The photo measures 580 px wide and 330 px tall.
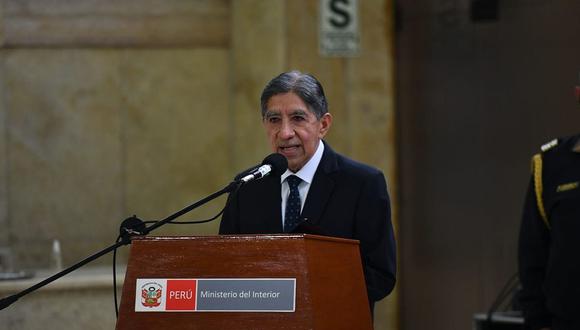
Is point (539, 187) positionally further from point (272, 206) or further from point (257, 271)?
point (257, 271)

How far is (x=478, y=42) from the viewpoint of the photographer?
8.74 m

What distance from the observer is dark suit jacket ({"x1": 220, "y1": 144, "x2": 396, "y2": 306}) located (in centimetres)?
426

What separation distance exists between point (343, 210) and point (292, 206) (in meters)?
→ 0.19

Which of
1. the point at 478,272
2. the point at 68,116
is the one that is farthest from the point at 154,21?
the point at 478,272

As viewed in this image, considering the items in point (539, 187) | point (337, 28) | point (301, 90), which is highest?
point (337, 28)

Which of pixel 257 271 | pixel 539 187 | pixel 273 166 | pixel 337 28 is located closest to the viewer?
pixel 257 271

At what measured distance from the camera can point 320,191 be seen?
439 centimetres

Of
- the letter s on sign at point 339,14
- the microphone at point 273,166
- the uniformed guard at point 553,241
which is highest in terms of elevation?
the letter s on sign at point 339,14

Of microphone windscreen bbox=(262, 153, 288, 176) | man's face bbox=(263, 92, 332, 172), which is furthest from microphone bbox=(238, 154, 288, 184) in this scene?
man's face bbox=(263, 92, 332, 172)

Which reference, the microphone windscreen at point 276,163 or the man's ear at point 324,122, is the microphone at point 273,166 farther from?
the man's ear at point 324,122

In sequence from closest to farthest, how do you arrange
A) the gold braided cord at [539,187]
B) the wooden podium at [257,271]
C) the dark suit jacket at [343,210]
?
the wooden podium at [257,271], the dark suit jacket at [343,210], the gold braided cord at [539,187]

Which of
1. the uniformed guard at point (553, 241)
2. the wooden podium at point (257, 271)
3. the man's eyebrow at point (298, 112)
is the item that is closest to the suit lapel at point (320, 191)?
the man's eyebrow at point (298, 112)

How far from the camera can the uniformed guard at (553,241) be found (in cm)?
500

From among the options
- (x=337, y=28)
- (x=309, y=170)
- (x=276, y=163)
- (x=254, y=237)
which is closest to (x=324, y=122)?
(x=309, y=170)
